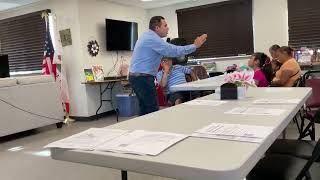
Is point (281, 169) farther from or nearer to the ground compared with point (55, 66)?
nearer to the ground

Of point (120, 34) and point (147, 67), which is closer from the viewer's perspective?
point (147, 67)

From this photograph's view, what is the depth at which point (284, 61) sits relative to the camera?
13.7 ft

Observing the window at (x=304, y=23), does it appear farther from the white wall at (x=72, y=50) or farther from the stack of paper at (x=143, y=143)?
the stack of paper at (x=143, y=143)

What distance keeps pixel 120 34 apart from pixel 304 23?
368cm

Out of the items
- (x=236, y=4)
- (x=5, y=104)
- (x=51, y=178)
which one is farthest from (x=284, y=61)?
(x=5, y=104)

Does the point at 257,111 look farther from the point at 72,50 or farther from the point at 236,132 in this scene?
the point at 72,50

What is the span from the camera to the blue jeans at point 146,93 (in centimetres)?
344

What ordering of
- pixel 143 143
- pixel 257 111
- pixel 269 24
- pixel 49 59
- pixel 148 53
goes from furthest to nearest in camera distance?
pixel 269 24 → pixel 49 59 → pixel 148 53 → pixel 257 111 → pixel 143 143

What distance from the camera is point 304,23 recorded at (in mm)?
5949

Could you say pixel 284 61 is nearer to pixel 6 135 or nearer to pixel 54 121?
pixel 54 121

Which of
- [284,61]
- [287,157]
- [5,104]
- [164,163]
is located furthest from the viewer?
[5,104]

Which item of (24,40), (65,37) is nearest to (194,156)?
(65,37)

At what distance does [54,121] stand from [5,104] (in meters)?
0.95

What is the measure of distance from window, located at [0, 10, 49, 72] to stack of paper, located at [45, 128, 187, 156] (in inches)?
236
